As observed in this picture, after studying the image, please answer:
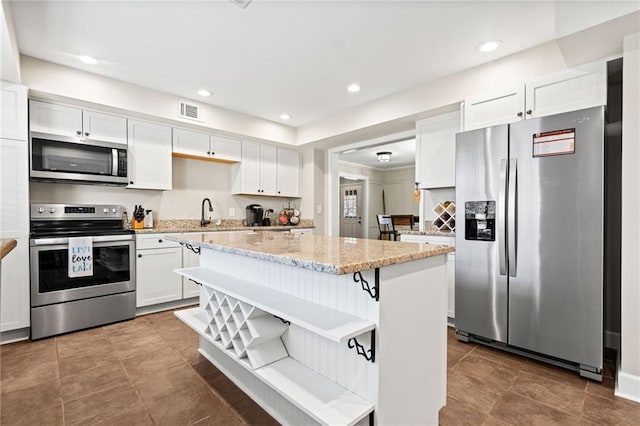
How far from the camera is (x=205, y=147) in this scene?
163 inches

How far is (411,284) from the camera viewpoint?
140 centimetres

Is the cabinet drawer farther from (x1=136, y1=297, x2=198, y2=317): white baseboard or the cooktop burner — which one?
(x1=136, y1=297, x2=198, y2=317): white baseboard

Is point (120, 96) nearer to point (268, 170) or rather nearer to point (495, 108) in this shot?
point (268, 170)

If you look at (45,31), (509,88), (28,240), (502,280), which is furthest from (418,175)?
(28,240)

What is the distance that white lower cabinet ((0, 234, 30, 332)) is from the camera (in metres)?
2.66

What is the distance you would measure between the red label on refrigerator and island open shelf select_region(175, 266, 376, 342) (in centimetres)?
198

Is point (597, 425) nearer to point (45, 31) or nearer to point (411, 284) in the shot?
point (411, 284)

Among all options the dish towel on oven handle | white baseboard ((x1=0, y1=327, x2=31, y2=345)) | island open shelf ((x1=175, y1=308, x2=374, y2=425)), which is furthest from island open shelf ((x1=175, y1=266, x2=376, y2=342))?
white baseboard ((x1=0, y1=327, x2=31, y2=345))

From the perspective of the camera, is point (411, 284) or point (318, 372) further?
point (318, 372)

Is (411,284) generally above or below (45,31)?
below

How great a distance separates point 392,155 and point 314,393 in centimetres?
676

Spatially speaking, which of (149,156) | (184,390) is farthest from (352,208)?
(184,390)

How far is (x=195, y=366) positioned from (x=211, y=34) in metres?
2.54

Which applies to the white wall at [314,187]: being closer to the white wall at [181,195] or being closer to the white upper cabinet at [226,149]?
the white wall at [181,195]
